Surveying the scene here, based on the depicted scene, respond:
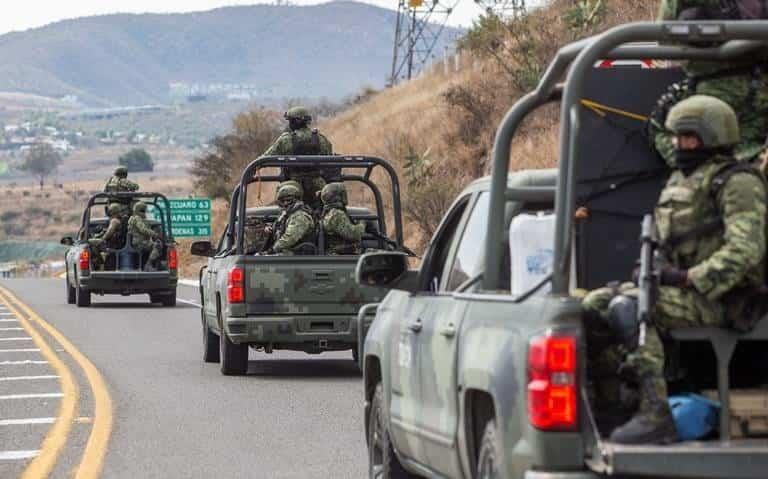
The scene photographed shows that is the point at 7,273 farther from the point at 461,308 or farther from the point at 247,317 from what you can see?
the point at 461,308

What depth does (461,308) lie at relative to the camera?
784cm

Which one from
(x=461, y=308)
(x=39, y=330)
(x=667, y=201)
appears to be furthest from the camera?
(x=39, y=330)

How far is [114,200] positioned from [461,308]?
25353 millimetres

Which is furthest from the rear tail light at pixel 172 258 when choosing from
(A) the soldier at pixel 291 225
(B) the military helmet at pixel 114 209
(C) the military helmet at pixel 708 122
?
(C) the military helmet at pixel 708 122

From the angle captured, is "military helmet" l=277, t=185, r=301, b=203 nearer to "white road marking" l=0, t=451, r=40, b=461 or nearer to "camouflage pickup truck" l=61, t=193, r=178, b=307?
"white road marking" l=0, t=451, r=40, b=461

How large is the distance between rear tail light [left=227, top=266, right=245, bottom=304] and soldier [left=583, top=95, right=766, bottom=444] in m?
10.3

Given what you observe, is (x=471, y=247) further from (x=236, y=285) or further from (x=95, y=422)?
(x=236, y=285)

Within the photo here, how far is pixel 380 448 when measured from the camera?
9.64 metres

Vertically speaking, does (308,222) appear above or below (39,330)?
above

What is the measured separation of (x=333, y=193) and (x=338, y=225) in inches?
12.4

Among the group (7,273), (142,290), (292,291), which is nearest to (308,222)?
(292,291)

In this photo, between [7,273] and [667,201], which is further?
[7,273]

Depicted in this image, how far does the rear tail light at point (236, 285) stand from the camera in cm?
1708

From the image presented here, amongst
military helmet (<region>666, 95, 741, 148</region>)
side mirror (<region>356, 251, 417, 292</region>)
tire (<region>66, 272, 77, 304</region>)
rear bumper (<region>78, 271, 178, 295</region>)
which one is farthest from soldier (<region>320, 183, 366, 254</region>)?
tire (<region>66, 272, 77, 304</region>)
